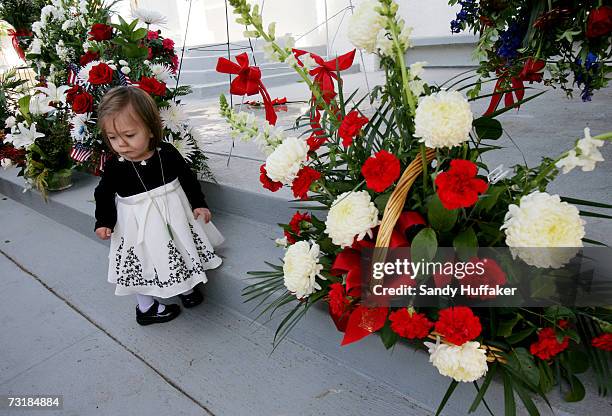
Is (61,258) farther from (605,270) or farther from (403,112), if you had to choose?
(605,270)

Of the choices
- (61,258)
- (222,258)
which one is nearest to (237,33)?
(61,258)

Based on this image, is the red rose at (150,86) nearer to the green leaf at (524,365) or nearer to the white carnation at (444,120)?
→ the white carnation at (444,120)

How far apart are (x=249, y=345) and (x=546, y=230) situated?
115cm

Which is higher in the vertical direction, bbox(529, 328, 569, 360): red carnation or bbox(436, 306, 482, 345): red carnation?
bbox(436, 306, 482, 345): red carnation

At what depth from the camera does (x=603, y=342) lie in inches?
38.2

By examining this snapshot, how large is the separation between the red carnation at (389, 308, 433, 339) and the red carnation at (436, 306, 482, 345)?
0.14 ft

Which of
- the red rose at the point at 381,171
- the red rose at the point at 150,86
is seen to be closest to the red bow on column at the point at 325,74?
the red rose at the point at 381,171

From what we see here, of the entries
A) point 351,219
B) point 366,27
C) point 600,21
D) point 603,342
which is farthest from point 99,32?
point 603,342

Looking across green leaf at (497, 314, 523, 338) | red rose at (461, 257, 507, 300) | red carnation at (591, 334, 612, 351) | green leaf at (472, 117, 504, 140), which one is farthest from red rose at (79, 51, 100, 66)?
red carnation at (591, 334, 612, 351)

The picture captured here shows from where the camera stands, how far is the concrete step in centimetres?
130

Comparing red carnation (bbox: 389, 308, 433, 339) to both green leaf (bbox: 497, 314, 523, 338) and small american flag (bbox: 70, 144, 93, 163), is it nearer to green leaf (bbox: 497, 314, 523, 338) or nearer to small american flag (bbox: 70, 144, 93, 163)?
green leaf (bbox: 497, 314, 523, 338)

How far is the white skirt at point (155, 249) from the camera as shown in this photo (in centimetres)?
177

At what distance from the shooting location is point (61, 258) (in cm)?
254

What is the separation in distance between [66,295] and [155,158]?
2.96 feet
